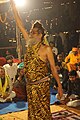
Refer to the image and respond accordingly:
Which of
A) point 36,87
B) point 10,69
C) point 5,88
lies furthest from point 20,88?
point 36,87

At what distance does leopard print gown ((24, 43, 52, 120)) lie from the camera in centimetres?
330

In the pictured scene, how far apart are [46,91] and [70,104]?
2.54 metres

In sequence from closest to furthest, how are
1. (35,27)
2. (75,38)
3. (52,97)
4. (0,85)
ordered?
(35,27)
(0,85)
(52,97)
(75,38)

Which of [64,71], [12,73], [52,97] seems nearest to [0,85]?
[12,73]

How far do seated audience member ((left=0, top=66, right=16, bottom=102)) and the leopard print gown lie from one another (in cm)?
298

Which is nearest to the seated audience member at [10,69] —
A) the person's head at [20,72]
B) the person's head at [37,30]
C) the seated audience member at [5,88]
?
the person's head at [20,72]

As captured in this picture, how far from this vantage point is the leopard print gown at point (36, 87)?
330 cm

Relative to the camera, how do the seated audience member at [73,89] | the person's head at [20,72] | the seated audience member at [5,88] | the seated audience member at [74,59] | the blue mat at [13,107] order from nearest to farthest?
the blue mat at [13,107] → the seated audience member at [73,89] → the seated audience member at [5,88] → the person's head at [20,72] → the seated audience member at [74,59]

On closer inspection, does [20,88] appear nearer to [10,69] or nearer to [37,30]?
[10,69]

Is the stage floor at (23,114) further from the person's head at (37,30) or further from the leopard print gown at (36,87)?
the person's head at (37,30)

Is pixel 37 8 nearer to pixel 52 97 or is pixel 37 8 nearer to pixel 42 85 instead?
pixel 52 97

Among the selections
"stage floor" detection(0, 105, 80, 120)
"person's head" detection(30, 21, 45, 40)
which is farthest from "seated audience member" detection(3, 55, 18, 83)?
"person's head" detection(30, 21, 45, 40)

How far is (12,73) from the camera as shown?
23.3ft

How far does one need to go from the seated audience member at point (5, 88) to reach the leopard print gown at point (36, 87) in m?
2.98
